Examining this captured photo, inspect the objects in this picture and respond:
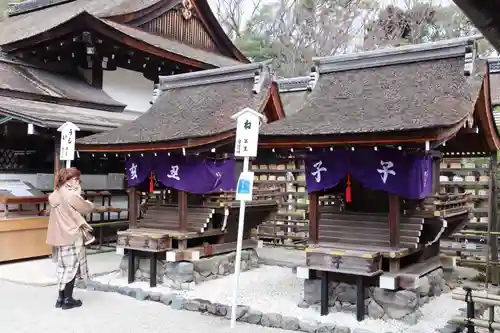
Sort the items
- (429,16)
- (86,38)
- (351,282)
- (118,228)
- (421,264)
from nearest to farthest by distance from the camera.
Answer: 1. (351,282)
2. (421,264)
3. (86,38)
4. (118,228)
5. (429,16)

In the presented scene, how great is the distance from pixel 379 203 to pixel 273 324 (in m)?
2.59

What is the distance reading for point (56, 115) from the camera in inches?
411

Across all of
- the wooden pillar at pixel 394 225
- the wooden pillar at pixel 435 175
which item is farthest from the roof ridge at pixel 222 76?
the wooden pillar at pixel 394 225

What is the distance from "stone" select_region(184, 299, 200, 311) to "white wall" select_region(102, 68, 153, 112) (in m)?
8.06

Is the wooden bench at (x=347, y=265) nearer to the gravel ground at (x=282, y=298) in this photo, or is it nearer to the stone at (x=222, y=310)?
the gravel ground at (x=282, y=298)

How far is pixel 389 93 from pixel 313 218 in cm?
214

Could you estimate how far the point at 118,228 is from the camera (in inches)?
511

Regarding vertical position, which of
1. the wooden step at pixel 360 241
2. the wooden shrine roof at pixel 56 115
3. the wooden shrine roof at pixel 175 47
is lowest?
the wooden step at pixel 360 241

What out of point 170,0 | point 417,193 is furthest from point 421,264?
point 170,0

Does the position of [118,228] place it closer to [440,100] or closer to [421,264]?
[421,264]

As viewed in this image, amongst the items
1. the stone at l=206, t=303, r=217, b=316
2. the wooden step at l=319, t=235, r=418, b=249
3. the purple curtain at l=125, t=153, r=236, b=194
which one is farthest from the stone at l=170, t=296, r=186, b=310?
the wooden step at l=319, t=235, r=418, b=249

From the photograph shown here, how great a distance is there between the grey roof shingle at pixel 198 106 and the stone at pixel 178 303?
2.54 m

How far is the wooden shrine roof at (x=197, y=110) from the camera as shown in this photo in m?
8.21

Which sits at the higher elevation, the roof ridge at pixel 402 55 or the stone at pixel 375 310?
the roof ridge at pixel 402 55
